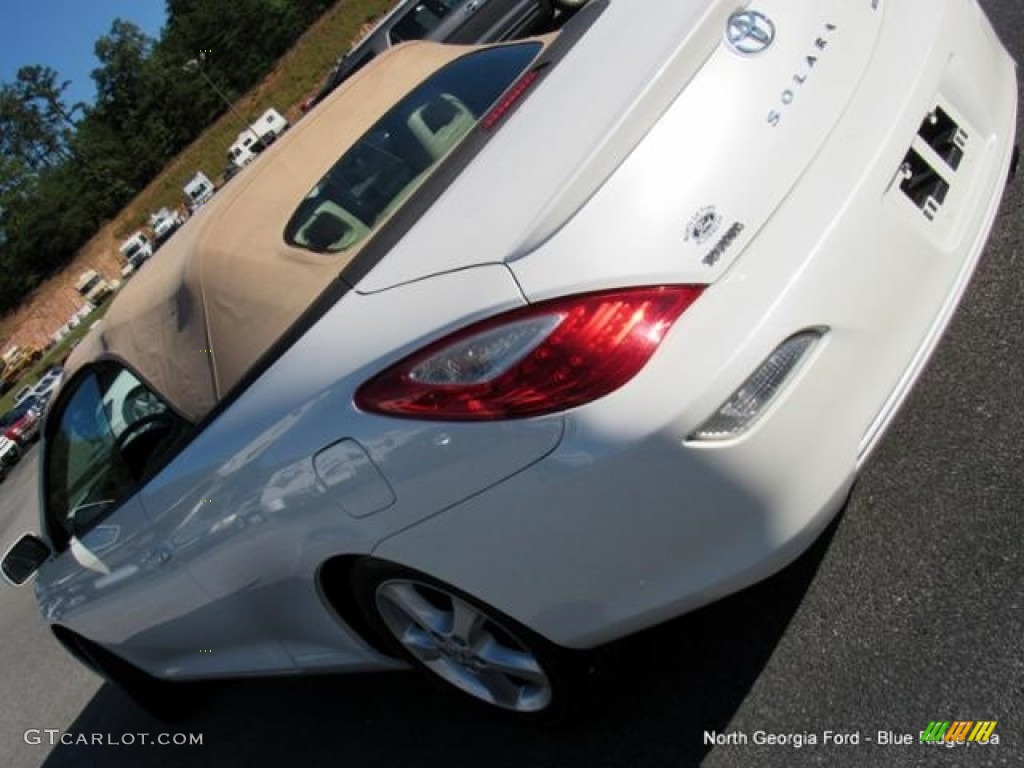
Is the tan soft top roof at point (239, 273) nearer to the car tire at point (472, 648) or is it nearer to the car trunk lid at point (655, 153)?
the car trunk lid at point (655, 153)

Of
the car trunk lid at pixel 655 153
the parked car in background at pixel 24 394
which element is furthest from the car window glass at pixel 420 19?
the parked car in background at pixel 24 394

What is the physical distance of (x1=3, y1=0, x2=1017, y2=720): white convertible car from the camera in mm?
1851

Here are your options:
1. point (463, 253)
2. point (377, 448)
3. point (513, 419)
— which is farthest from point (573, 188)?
point (377, 448)

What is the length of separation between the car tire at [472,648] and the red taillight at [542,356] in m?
0.53

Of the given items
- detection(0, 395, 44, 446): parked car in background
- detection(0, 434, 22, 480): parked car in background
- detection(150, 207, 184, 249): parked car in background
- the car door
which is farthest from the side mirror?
detection(150, 207, 184, 249): parked car in background

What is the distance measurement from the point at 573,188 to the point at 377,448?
2.29 feet

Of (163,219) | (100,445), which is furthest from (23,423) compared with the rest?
(163,219)

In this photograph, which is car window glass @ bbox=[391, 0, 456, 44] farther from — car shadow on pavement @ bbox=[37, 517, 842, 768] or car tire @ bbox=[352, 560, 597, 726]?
car tire @ bbox=[352, 560, 597, 726]

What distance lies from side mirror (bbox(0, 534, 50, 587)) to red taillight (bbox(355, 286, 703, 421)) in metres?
2.17

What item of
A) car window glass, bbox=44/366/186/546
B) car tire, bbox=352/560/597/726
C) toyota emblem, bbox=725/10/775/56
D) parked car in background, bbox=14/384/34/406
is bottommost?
car tire, bbox=352/560/597/726

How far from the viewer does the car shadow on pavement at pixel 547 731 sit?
101 inches

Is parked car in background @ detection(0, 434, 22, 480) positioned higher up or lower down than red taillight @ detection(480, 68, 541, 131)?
lower down

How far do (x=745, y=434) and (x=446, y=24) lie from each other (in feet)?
32.1

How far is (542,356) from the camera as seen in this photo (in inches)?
73.4
